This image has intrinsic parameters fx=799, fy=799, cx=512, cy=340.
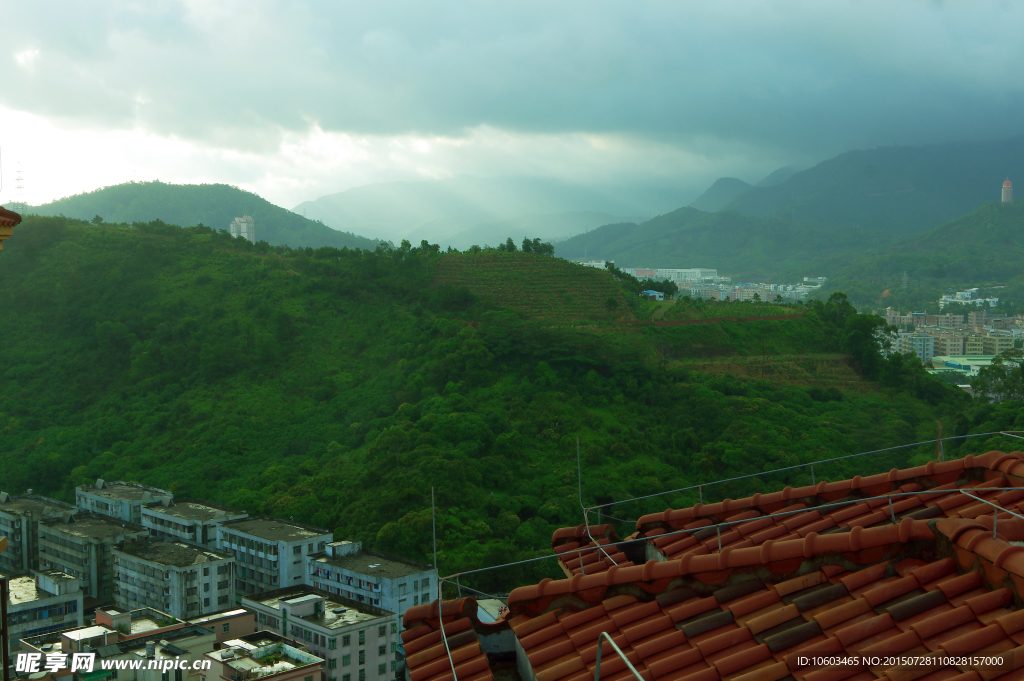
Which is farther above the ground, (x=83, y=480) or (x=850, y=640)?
(x=850, y=640)

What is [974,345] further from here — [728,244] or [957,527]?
[728,244]

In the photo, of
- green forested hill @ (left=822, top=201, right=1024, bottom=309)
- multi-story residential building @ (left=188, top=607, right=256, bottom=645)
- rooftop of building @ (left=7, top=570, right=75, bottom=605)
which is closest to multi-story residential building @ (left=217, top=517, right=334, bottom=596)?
multi-story residential building @ (left=188, top=607, right=256, bottom=645)

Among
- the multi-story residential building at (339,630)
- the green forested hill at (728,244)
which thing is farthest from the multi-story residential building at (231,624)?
the green forested hill at (728,244)

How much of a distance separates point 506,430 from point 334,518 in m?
4.31

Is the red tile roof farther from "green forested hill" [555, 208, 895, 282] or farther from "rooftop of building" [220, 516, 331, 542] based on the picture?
"green forested hill" [555, 208, 895, 282]

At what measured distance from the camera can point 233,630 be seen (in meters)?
12.0

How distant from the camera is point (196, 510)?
1744cm

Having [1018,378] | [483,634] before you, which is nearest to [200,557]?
[483,634]

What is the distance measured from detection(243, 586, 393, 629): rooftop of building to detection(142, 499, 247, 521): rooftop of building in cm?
401

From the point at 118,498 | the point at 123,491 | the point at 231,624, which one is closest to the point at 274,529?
the point at 231,624

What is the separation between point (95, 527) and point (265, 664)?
873cm

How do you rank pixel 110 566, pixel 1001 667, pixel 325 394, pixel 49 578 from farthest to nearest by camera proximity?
pixel 325 394
pixel 110 566
pixel 49 578
pixel 1001 667

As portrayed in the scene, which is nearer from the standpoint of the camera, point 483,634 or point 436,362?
point 483,634

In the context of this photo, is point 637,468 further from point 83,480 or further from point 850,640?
point 850,640
